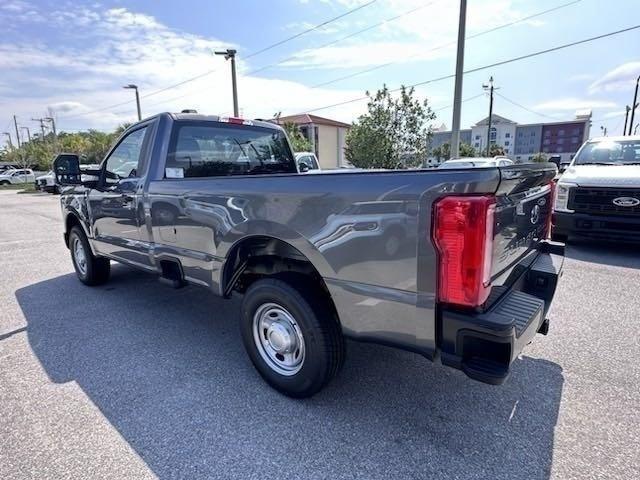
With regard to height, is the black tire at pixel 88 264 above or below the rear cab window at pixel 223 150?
below

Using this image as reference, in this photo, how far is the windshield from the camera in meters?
6.98

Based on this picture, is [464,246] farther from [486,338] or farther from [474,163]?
[474,163]

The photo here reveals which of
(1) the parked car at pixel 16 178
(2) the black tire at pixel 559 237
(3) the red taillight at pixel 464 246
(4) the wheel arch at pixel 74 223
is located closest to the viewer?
(3) the red taillight at pixel 464 246

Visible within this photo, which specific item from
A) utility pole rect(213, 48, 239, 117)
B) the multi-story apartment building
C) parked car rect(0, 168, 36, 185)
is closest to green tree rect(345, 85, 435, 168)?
utility pole rect(213, 48, 239, 117)

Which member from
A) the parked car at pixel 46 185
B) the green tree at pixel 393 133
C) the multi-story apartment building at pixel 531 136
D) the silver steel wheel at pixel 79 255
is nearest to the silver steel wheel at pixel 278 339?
the silver steel wheel at pixel 79 255

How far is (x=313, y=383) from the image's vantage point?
2514 millimetres

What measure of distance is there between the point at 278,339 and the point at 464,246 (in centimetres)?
146

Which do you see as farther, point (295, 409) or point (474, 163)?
point (474, 163)

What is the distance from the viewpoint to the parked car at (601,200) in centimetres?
586

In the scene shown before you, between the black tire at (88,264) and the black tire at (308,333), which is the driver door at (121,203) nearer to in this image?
the black tire at (88,264)

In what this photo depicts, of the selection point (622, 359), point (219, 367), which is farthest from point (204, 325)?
point (622, 359)

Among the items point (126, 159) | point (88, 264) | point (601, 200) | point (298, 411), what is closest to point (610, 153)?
point (601, 200)

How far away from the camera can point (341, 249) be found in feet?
7.18

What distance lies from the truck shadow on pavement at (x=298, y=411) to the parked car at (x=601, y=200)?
164 inches
